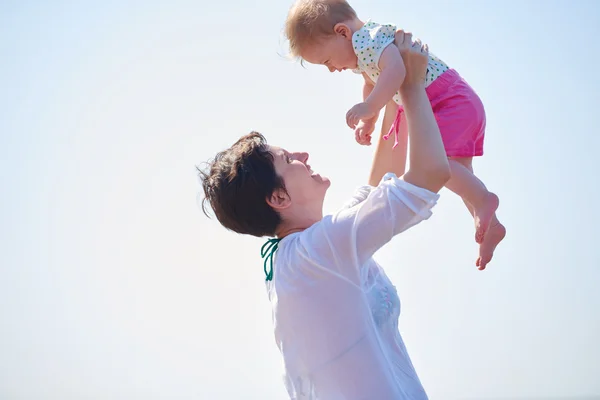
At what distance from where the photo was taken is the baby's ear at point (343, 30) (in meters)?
3.30

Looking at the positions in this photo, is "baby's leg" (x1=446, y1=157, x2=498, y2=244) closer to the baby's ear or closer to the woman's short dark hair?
the baby's ear

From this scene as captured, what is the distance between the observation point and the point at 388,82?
268 centimetres

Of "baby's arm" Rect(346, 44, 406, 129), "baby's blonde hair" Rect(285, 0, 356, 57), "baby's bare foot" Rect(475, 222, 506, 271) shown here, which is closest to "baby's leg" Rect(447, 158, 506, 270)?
"baby's bare foot" Rect(475, 222, 506, 271)

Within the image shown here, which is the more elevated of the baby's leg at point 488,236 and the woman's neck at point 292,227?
the woman's neck at point 292,227

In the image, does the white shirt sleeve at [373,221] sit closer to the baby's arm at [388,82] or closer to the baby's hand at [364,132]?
the baby's arm at [388,82]

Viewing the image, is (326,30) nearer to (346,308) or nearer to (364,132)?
(364,132)

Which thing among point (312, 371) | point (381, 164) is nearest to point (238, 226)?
point (312, 371)

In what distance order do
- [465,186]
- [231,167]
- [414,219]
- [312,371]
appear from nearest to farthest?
[414,219]
[312,371]
[231,167]
[465,186]

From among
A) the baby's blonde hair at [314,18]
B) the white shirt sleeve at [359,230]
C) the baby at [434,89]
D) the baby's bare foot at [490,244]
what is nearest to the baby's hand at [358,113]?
the baby at [434,89]

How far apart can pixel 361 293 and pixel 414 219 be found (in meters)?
0.34

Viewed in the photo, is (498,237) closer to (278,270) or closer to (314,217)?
(314,217)

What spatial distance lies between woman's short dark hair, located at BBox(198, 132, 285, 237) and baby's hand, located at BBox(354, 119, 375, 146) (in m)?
0.81

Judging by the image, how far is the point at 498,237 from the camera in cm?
331

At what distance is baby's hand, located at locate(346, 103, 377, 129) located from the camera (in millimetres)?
2727
